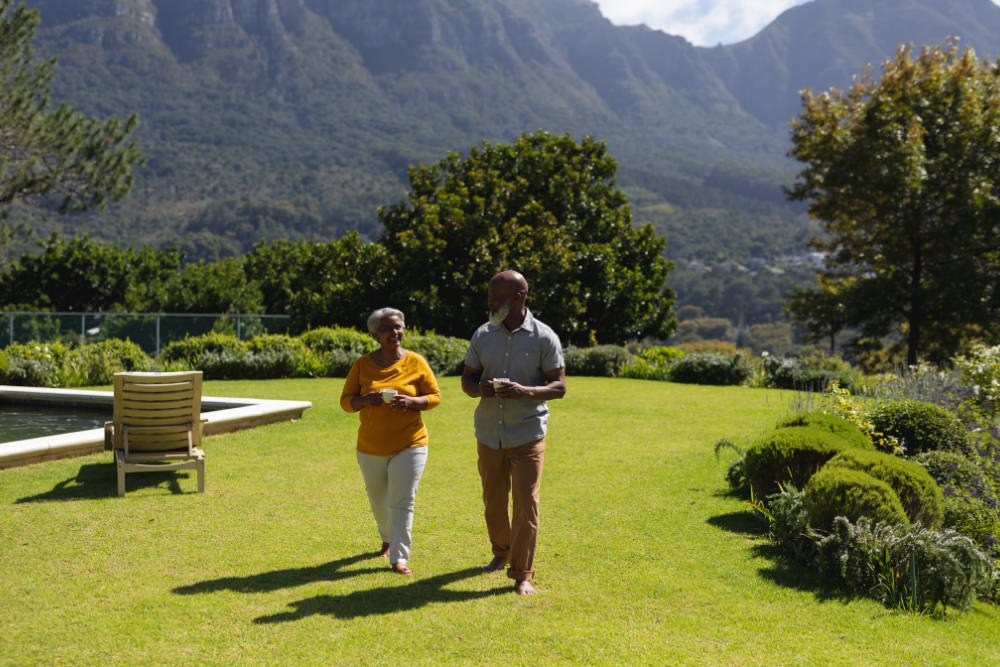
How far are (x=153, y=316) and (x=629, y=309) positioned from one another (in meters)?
13.5

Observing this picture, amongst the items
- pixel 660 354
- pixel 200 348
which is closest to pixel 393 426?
pixel 200 348

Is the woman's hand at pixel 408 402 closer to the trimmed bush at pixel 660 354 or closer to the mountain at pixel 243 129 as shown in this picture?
the trimmed bush at pixel 660 354

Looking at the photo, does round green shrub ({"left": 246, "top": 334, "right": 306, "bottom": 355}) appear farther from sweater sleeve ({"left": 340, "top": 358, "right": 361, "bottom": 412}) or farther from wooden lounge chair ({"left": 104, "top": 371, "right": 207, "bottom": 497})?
sweater sleeve ({"left": 340, "top": 358, "right": 361, "bottom": 412})

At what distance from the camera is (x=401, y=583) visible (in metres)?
4.50

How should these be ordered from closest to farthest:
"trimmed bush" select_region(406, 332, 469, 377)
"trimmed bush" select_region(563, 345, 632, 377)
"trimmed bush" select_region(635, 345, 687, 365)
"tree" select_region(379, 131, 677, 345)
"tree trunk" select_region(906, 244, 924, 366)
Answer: "trimmed bush" select_region(406, 332, 469, 377) < "trimmed bush" select_region(563, 345, 632, 377) < "trimmed bush" select_region(635, 345, 687, 365) < "tree trunk" select_region(906, 244, 924, 366) < "tree" select_region(379, 131, 677, 345)

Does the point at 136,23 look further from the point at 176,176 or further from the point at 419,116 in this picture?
the point at 176,176

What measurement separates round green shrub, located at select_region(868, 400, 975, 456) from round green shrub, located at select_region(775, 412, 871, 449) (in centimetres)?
51

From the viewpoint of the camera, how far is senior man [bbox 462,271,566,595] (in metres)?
4.28

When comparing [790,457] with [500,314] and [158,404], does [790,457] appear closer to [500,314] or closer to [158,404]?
[500,314]

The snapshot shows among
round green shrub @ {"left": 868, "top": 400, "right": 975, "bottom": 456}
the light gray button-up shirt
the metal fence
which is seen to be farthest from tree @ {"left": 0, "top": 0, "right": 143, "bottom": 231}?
round green shrub @ {"left": 868, "top": 400, "right": 975, "bottom": 456}

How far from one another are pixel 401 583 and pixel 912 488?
3494 mm

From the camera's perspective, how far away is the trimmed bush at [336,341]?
1688 centimetres

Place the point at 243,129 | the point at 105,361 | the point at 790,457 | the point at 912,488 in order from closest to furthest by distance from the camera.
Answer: the point at 912,488 → the point at 790,457 → the point at 105,361 → the point at 243,129

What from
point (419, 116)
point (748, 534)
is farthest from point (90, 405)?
point (419, 116)
